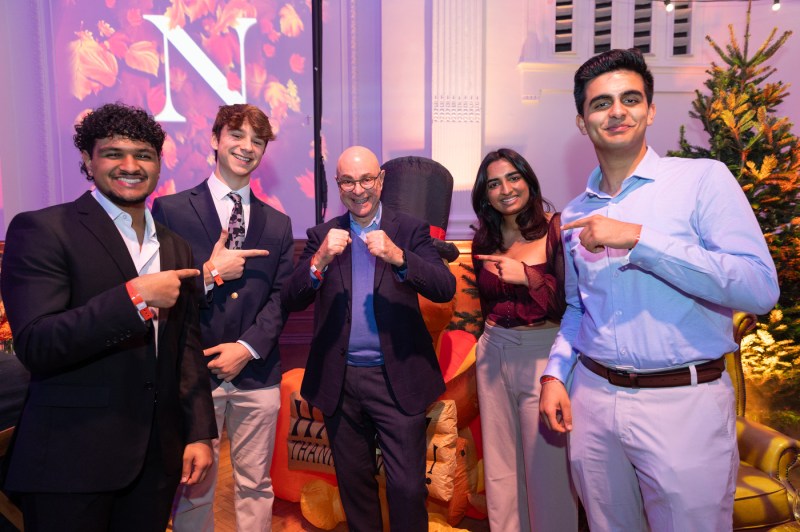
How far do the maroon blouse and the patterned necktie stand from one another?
3.95ft

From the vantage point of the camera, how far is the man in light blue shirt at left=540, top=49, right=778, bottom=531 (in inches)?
54.8

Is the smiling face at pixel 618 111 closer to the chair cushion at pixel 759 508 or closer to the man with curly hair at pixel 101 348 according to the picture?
the man with curly hair at pixel 101 348

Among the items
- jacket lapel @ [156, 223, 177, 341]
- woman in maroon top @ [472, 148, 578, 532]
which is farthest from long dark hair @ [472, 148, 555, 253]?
jacket lapel @ [156, 223, 177, 341]

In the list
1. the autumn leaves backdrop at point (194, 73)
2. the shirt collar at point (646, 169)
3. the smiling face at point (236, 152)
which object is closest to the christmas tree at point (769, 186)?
the shirt collar at point (646, 169)

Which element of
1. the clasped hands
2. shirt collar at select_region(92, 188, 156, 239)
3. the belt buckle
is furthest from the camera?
the clasped hands

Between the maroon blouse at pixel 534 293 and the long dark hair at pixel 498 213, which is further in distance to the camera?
the long dark hair at pixel 498 213

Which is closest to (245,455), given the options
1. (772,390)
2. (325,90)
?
(772,390)

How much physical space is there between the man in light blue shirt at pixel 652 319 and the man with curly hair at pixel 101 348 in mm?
1280

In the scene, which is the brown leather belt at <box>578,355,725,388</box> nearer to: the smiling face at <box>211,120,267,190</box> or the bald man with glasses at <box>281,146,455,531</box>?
the bald man with glasses at <box>281,146,455,531</box>

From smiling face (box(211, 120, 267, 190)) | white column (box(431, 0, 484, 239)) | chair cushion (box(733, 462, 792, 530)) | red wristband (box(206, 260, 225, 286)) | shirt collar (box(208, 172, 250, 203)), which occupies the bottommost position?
chair cushion (box(733, 462, 792, 530))

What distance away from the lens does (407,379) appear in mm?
2199

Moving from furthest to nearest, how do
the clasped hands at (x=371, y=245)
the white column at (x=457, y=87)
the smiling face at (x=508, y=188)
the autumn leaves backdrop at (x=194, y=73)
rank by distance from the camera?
the autumn leaves backdrop at (x=194, y=73) → the white column at (x=457, y=87) → the smiling face at (x=508, y=188) → the clasped hands at (x=371, y=245)

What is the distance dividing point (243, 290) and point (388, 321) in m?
0.70

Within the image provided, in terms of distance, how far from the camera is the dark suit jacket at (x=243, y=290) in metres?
2.30
